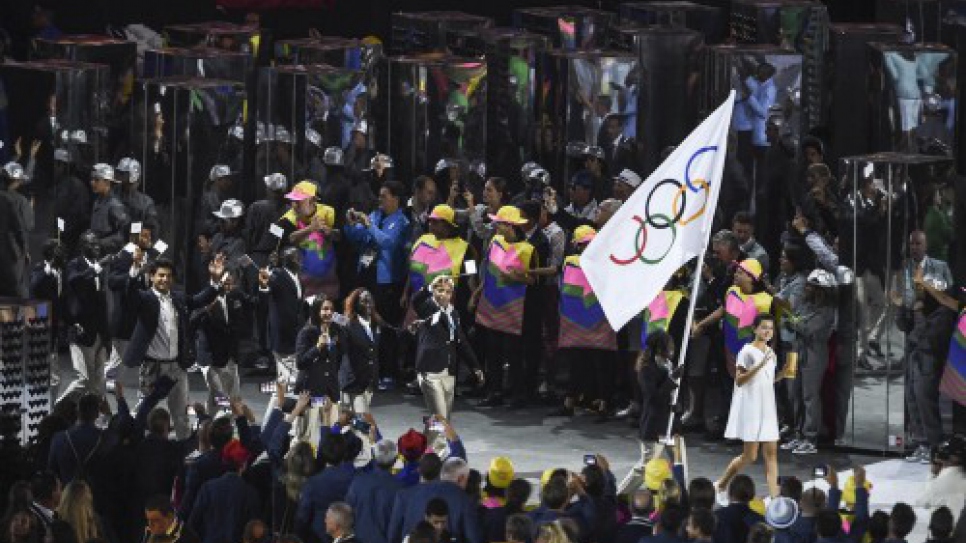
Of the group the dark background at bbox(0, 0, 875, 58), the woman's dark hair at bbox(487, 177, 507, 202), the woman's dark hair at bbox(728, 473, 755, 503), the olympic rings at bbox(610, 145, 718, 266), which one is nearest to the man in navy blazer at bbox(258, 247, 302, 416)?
the woman's dark hair at bbox(487, 177, 507, 202)

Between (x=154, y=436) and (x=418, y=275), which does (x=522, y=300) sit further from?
(x=154, y=436)

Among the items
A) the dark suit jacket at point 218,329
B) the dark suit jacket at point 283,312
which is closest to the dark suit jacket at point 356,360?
the dark suit jacket at point 218,329

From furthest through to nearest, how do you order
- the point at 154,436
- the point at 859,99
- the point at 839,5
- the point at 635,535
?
the point at 839,5 < the point at 859,99 < the point at 154,436 < the point at 635,535

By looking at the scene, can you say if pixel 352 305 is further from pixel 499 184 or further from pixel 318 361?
pixel 499 184

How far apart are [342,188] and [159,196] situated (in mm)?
1647

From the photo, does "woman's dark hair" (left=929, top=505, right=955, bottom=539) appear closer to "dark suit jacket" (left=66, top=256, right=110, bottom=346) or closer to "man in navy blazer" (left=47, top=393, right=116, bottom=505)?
"man in navy blazer" (left=47, top=393, right=116, bottom=505)

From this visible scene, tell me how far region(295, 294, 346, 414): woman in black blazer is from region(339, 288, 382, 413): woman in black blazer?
8cm

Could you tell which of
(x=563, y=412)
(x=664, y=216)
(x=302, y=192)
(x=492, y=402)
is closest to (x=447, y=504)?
(x=664, y=216)

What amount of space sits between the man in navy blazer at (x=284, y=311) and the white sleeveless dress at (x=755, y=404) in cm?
405

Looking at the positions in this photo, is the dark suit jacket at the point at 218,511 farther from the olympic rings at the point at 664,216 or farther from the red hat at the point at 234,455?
the olympic rings at the point at 664,216

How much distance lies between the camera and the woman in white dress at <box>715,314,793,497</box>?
25078 mm

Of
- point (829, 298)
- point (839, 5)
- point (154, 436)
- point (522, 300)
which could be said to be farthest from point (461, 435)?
point (839, 5)

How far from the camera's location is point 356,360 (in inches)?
1017

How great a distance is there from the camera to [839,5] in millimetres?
36406
